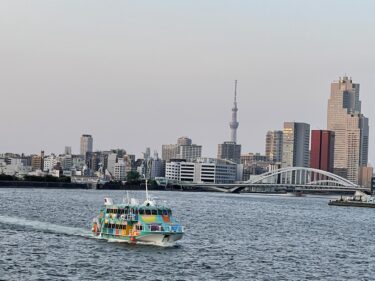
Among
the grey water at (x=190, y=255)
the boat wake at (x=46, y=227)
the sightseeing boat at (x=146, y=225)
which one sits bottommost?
the grey water at (x=190, y=255)

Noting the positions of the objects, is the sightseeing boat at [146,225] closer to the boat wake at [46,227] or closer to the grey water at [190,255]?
the grey water at [190,255]

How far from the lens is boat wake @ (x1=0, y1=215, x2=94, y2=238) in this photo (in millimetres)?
83750

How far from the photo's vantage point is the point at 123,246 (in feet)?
235

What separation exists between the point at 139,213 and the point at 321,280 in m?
17.7

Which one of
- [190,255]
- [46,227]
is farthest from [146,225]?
[46,227]

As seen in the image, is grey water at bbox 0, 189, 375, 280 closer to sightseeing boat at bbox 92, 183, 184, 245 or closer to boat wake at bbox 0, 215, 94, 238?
boat wake at bbox 0, 215, 94, 238

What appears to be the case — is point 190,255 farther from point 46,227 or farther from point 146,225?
point 46,227

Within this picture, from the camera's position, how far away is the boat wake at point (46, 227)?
83750 millimetres

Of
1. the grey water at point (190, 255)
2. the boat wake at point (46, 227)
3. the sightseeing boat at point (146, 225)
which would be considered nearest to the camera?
the grey water at point (190, 255)

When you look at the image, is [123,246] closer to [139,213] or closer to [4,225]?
[139,213]

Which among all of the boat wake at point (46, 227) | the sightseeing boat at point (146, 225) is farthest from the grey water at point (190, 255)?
the sightseeing boat at point (146, 225)

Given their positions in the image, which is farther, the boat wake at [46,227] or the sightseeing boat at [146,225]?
the boat wake at [46,227]

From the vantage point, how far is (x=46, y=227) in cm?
8994

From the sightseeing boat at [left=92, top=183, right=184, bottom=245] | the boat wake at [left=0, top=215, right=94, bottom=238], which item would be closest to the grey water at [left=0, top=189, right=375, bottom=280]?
the boat wake at [left=0, top=215, right=94, bottom=238]
